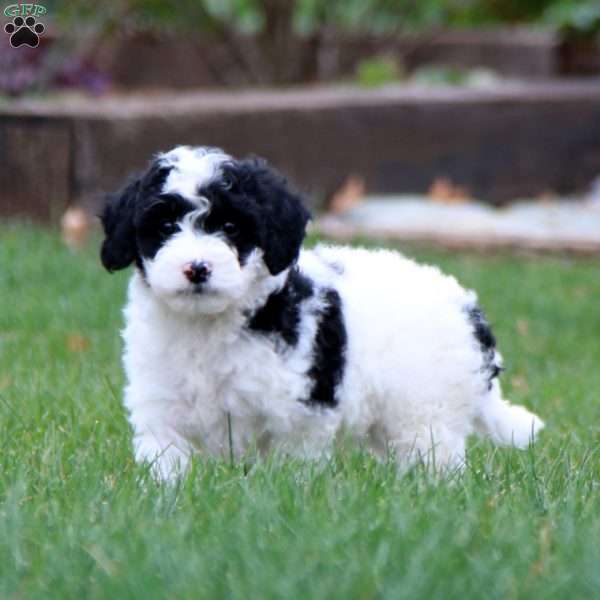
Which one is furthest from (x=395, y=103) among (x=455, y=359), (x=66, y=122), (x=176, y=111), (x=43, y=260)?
(x=455, y=359)

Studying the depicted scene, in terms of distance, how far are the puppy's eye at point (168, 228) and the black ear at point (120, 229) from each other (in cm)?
13

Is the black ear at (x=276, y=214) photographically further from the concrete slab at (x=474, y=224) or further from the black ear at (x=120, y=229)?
the concrete slab at (x=474, y=224)

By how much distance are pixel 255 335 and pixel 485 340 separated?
0.89 m

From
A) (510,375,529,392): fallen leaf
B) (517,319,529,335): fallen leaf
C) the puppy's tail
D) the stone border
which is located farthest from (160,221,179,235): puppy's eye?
the stone border

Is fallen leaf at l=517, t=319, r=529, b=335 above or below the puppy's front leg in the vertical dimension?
below

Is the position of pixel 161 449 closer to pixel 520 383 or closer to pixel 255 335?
pixel 255 335

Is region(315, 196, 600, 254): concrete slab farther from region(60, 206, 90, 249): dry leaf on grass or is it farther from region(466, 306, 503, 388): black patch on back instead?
region(466, 306, 503, 388): black patch on back

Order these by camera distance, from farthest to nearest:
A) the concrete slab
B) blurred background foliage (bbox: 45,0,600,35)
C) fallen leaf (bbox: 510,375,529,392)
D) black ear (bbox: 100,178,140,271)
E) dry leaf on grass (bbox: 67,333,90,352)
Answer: blurred background foliage (bbox: 45,0,600,35), the concrete slab, dry leaf on grass (bbox: 67,333,90,352), fallen leaf (bbox: 510,375,529,392), black ear (bbox: 100,178,140,271)

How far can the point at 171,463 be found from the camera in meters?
4.68

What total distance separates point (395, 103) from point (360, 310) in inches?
319

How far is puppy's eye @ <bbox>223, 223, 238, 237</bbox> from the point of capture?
473 cm

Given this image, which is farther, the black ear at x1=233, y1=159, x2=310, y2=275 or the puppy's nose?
the black ear at x1=233, y1=159, x2=310, y2=275

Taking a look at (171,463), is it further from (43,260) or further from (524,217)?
(524,217)

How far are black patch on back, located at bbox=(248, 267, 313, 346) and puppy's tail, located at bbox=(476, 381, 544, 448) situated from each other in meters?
0.84
